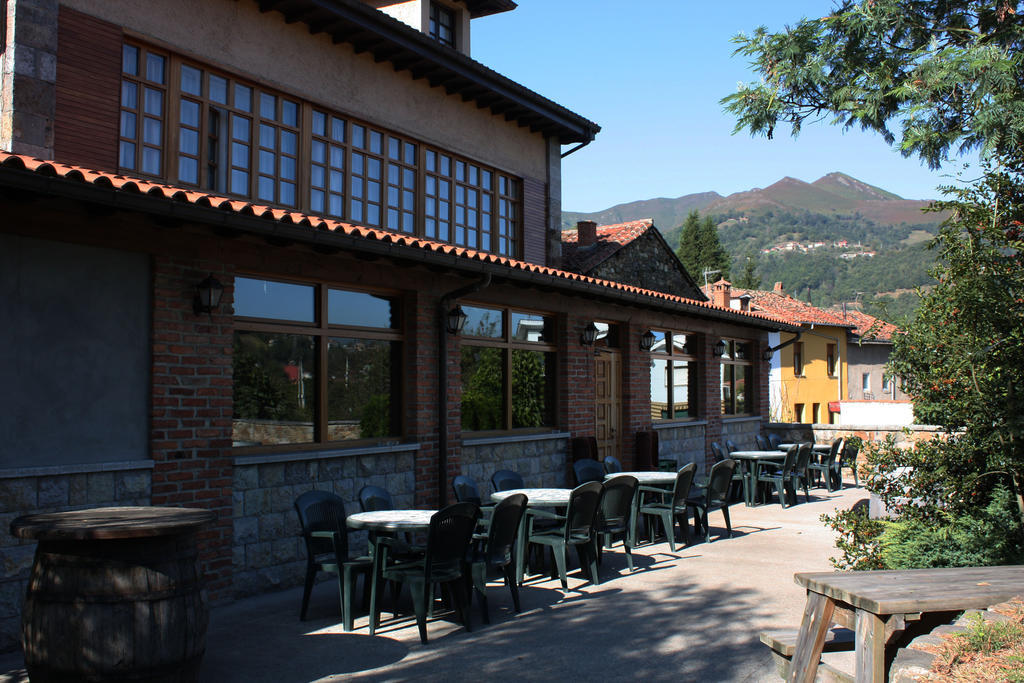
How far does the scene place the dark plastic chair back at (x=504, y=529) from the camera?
655 centimetres

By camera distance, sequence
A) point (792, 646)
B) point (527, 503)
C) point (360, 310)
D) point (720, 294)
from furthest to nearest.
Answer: point (720, 294)
point (360, 310)
point (527, 503)
point (792, 646)

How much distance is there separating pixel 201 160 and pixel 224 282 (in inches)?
90.6

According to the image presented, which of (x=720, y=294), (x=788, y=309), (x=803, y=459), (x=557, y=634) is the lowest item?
(x=557, y=634)

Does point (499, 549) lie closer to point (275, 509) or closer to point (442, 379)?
point (275, 509)

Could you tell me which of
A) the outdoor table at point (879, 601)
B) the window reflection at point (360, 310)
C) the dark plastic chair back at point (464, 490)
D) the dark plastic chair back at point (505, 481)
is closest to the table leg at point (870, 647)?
the outdoor table at point (879, 601)

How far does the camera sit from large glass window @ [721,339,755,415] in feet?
59.1

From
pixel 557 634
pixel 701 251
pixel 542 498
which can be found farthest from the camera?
pixel 701 251

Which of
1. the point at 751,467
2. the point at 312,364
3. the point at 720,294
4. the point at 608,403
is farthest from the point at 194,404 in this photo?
the point at 720,294

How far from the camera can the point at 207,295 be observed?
690 cm

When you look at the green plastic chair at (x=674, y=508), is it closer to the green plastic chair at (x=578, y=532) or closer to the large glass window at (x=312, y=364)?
the green plastic chair at (x=578, y=532)

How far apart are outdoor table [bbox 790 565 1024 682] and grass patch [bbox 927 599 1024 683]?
0.12 metres

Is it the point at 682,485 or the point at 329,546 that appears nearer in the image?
the point at 329,546

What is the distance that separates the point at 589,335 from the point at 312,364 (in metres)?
5.09

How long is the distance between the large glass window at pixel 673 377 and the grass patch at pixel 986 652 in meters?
10.5
